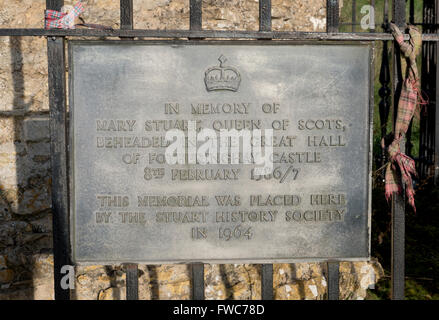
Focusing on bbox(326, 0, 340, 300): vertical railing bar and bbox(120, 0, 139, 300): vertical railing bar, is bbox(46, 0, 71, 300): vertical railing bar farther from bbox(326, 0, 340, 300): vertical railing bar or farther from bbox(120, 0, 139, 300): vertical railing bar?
bbox(326, 0, 340, 300): vertical railing bar

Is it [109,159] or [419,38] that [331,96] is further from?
[109,159]

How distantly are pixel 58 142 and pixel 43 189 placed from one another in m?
1.03

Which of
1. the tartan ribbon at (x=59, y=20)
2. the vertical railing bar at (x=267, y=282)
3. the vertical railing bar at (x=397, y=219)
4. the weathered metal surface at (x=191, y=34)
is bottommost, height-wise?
the vertical railing bar at (x=267, y=282)

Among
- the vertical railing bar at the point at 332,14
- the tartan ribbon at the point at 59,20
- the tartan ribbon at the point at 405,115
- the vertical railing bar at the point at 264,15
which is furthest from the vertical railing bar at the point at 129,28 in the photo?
the tartan ribbon at the point at 405,115

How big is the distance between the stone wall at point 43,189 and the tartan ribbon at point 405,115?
0.89m

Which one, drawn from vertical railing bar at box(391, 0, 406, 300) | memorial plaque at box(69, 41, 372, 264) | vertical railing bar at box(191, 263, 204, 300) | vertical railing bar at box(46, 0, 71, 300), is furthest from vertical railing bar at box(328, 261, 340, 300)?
vertical railing bar at box(46, 0, 71, 300)

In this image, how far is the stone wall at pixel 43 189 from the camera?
2.81m

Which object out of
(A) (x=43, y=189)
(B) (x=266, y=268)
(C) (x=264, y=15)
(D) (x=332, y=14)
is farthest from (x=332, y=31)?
(A) (x=43, y=189)

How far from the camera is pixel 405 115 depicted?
207cm

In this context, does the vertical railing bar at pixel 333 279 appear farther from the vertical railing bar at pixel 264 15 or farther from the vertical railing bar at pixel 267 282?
the vertical railing bar at pixel 264 15

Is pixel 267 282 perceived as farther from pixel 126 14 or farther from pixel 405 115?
pixel 126 14

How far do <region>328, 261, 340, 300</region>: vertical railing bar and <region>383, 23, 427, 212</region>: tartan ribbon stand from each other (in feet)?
1.41
